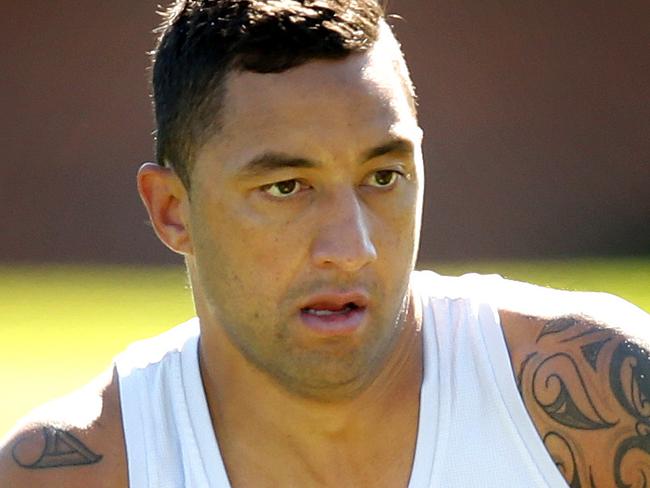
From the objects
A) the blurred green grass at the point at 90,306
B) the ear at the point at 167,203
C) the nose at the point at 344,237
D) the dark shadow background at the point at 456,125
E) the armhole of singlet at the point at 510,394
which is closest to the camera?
the nose at the point at 344,237

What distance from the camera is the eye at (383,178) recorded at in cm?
309

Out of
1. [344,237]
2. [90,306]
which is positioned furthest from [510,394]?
[90,306]

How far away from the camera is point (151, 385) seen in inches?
135

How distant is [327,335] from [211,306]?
45 centimetres

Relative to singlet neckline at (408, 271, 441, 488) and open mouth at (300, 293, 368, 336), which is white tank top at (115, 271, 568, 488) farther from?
open mouth at (300, 293, 368, 336)

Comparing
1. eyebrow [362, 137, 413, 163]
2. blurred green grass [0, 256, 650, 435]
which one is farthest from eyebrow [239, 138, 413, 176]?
blurred green grass [0, 256, 650, 435]

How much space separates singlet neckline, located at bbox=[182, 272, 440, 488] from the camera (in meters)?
3.21

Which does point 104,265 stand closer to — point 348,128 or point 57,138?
point 57,138

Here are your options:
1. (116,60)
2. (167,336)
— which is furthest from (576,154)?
(167,336)

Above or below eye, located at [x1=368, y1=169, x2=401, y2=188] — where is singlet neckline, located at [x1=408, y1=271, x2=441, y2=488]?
below

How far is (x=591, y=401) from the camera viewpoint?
3148 mm

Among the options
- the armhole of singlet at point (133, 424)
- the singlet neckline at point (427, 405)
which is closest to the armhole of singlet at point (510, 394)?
the singlet neckline at point (427, 405)

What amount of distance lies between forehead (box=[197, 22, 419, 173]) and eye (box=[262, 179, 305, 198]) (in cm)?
7

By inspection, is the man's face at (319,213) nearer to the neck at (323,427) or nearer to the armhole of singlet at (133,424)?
the neck at (323,427)
